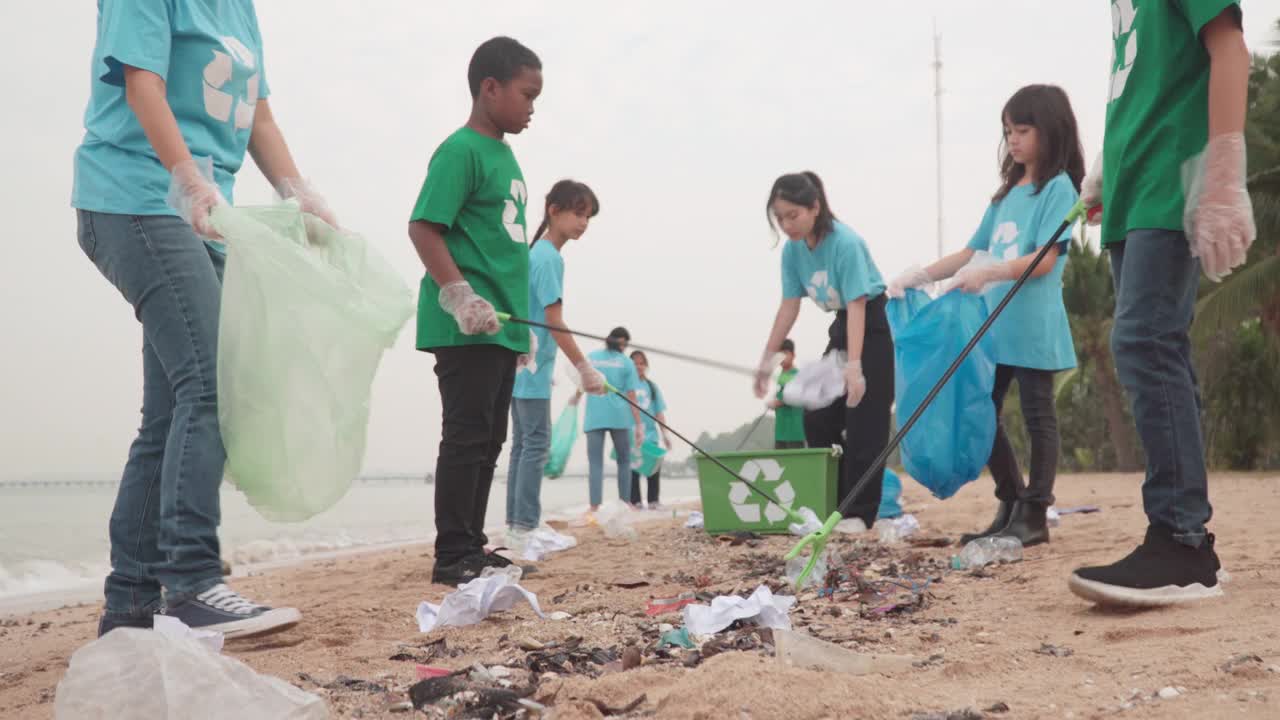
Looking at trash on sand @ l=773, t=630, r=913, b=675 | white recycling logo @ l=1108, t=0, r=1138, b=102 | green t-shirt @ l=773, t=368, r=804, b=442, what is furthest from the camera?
green t-shirt @ l=773, t=368, r=804, b=442

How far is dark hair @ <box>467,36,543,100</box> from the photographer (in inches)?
130

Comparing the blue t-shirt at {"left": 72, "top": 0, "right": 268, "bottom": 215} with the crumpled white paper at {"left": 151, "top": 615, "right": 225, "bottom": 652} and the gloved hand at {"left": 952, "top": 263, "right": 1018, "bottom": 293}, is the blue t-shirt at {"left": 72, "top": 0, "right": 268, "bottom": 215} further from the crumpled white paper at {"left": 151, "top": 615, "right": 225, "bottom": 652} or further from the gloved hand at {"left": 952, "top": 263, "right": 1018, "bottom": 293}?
the gloved hand at {"left": 952, "top": 263, "right": 1018, "bottom": 293}

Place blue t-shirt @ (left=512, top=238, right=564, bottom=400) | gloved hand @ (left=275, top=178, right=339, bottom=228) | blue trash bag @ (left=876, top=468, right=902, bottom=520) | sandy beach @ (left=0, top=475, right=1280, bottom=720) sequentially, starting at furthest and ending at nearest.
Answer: blue trash bag @ (left=876, top=468, right=902, bottom=520)
blue t-shirt @ (left=512, top=238, right=564, bottom=400)
gloved hand @ (left=275, top=178, right=339, bottom=228)
sandy beach @ (left=0, top=475, right=1280, bottom=720)

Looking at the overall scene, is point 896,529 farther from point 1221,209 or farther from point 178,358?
point 178,358

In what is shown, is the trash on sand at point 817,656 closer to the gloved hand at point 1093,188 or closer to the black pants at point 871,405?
the gloved hand at point 1093,188

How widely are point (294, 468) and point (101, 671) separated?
0.80 m

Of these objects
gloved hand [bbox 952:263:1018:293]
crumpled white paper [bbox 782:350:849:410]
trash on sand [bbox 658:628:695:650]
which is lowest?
trash on sand [bbox 658:628:695:650]

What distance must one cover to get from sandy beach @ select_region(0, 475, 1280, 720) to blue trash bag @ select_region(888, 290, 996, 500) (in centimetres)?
33

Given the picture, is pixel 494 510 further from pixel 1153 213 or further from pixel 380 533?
pixel 1153 213

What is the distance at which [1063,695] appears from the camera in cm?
150

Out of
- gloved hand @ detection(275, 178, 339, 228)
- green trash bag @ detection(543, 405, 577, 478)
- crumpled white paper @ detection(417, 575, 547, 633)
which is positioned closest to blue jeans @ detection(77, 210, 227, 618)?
gloved hand @ detection(275, 178, 339, 228)

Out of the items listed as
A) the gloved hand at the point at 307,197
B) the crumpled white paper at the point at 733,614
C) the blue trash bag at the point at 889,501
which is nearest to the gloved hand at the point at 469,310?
the gloved hand at the point at 307,197

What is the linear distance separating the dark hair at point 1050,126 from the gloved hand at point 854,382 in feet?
3.62

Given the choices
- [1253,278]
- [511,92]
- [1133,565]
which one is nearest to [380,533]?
[511,92]
